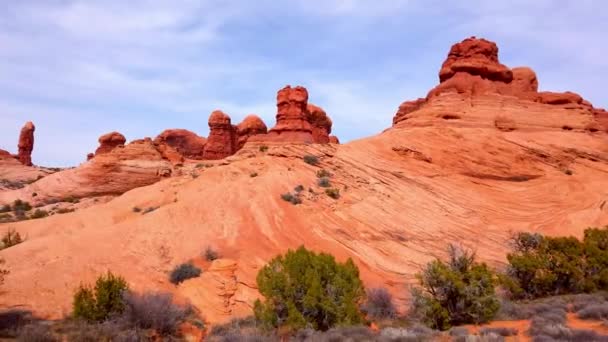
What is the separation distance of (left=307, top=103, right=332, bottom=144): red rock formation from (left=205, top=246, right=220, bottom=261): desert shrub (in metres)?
38.0

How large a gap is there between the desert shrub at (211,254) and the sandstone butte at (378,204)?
0.77ft

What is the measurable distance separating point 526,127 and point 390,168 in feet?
31.7

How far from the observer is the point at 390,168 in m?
24.0

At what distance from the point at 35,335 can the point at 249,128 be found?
170 ft

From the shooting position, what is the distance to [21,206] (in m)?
35.7

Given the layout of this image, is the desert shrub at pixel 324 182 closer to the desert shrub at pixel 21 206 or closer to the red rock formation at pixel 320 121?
the desert shrub at pixel 21 206

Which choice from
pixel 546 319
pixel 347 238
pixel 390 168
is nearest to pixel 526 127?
pixel 390 168

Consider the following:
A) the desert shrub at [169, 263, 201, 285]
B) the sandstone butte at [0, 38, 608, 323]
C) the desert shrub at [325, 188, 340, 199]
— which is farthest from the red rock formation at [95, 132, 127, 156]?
the desert shrub at [169, 263, 201, 285]

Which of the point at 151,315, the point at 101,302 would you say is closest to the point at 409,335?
the point at 151,315

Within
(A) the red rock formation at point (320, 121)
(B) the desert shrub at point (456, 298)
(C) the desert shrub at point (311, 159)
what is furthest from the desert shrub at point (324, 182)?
(A) the red rock formation at point (320, 121)

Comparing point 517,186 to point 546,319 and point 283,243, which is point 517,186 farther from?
point 546,319

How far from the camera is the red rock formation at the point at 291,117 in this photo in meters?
48.0

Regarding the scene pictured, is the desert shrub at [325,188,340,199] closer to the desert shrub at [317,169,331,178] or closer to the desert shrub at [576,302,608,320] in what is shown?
the desert shrub at [317,169,331,178]

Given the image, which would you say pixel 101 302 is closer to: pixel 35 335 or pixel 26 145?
pixel 35 335
